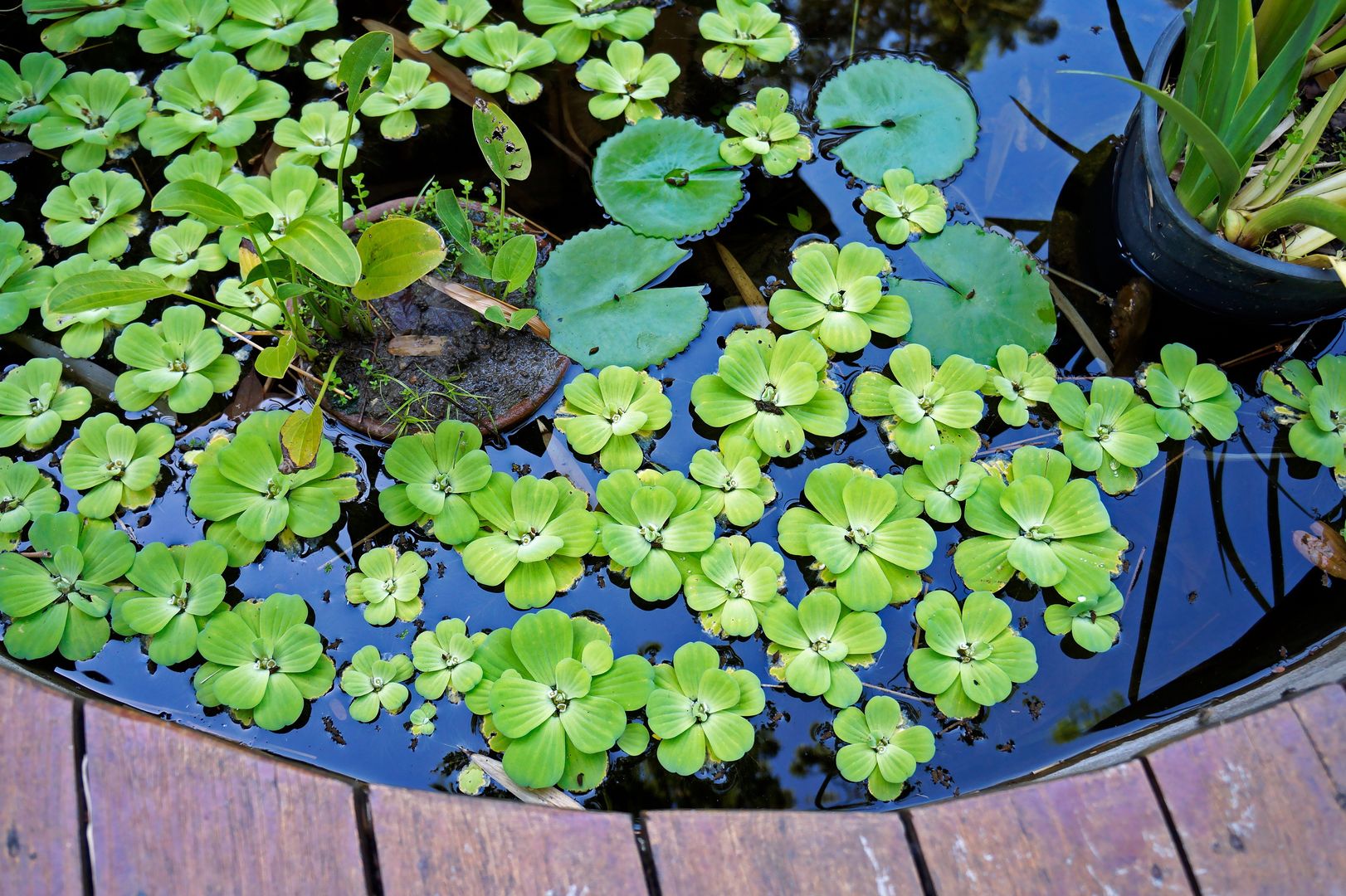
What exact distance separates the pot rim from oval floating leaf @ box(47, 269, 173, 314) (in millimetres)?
1881

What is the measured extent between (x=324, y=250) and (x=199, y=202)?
0.21 meters

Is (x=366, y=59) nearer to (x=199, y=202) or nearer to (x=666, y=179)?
(x=199, y=202)

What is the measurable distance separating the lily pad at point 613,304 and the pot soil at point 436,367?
0.06 metres

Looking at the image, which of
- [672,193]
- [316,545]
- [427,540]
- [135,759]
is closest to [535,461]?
[427,540]

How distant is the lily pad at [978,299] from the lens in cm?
186

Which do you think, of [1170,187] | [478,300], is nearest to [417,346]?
[478,300]

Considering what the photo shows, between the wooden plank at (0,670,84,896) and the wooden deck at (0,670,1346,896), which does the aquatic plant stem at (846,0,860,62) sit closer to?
the wooden deck at (0,670,1346,896)

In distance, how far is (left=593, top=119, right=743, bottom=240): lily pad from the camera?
1963mm

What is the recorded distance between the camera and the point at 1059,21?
229 centimetres

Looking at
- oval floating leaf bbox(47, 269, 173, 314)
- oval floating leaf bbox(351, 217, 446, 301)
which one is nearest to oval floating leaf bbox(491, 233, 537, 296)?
oval floating leaf bbox(351, 217, 446, 301)

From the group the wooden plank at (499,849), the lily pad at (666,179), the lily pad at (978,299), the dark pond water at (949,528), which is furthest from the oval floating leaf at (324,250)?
the lily pad at (978,299)

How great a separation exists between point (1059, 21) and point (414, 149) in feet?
5.70

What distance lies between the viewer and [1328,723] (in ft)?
4.00

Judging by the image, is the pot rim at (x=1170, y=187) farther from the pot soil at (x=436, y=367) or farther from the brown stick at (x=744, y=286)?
the pot soil at (x=436, y=367)
